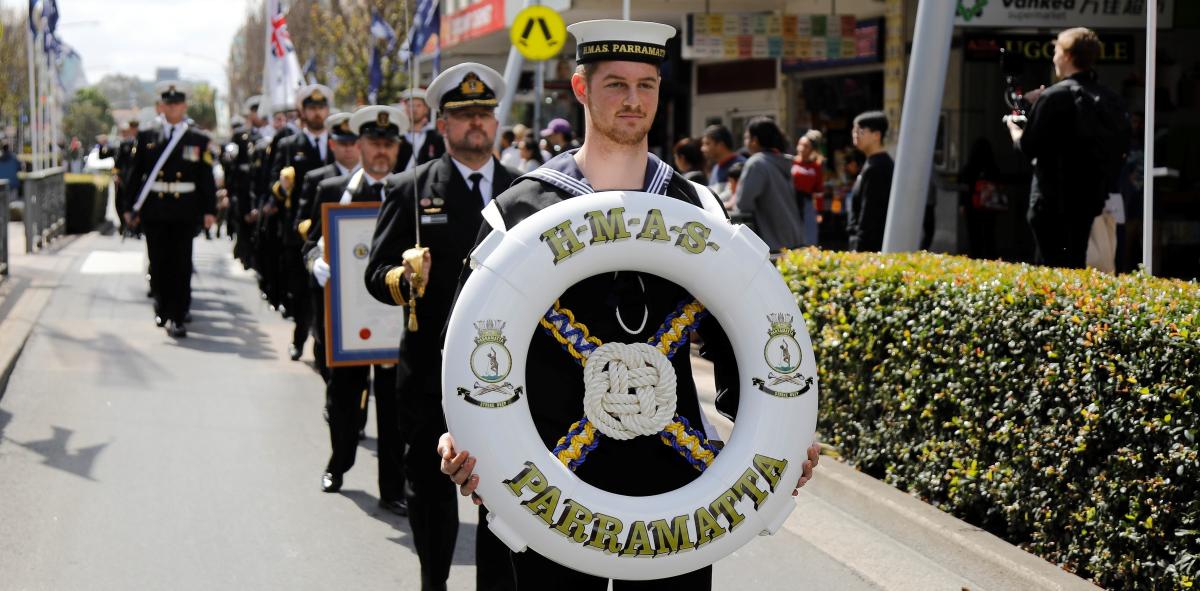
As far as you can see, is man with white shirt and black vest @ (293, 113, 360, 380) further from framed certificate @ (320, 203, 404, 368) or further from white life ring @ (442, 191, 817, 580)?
white life ring @ (442, 191, 817, 580)

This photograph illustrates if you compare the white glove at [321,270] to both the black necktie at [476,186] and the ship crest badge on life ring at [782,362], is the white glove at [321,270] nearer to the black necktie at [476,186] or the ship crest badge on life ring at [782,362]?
the black necktie at [476,186]

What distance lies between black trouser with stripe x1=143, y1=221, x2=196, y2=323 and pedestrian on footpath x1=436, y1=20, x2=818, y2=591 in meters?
10.3

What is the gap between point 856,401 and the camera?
292 inches

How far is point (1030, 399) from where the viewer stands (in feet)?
19.1

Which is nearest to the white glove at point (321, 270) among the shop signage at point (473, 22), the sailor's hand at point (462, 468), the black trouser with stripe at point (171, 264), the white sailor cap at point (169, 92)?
the sailor's hand at point (462, 468)

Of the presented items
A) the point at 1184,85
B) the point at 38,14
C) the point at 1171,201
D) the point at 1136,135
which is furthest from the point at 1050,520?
the point at 38,14

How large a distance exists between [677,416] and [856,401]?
4.06 meters

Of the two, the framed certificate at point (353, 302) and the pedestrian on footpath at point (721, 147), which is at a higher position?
the pedestrian on footpath at point (721, 147)

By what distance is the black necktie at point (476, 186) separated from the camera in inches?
217

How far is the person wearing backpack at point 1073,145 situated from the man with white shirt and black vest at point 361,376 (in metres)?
3.43

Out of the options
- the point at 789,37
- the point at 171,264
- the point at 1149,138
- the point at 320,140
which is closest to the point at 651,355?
the point at 1149,138

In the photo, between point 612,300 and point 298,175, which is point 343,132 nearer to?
point 298,175

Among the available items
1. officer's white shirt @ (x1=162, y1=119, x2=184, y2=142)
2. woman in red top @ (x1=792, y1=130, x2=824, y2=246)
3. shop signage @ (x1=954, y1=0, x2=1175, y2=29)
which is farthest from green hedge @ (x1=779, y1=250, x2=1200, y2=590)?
officer's white shirt @ (x1=162, y1=119, x2=184, y2=142)

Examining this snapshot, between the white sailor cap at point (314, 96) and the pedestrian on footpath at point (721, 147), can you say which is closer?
the pedestrian on footpath at point (721, 147)
